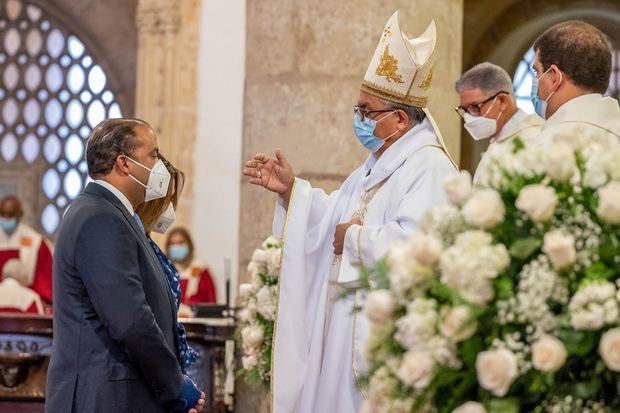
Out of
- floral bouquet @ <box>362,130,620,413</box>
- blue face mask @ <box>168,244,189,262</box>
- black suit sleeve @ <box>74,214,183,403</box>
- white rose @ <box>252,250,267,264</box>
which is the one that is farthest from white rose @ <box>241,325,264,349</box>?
blue face mask @ <box>168,244,189,262</box>

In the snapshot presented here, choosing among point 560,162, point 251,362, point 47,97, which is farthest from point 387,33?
point 47,97

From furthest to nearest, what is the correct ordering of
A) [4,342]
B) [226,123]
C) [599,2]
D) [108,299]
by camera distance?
[599,2] < [226,123] < [4,342] < [108,299]

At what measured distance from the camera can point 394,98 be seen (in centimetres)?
484

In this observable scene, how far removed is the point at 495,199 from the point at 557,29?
5.25 ft

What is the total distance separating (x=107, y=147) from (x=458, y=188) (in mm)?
1845

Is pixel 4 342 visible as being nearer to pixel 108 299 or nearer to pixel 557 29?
pixel 108 299

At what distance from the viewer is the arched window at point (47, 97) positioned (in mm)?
16031

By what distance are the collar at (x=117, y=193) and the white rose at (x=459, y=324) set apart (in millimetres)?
1912

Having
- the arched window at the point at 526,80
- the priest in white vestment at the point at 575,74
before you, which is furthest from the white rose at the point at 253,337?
the arched window at the point at 526,80

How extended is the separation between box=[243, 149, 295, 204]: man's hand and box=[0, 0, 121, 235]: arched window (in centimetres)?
1137

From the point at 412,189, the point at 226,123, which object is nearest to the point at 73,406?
the point at 412,189

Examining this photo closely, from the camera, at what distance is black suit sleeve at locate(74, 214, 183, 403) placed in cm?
408

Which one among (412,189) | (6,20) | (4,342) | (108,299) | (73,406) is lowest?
(4,342)

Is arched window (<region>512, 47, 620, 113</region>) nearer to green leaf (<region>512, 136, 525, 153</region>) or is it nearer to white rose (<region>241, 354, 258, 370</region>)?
white rose (<region>241, 354, 258, 370</region>)
